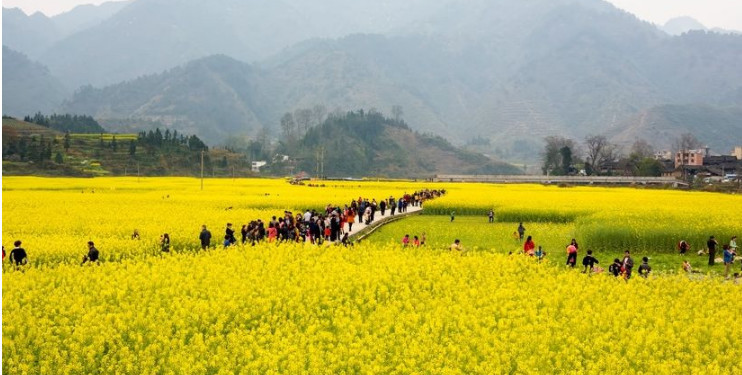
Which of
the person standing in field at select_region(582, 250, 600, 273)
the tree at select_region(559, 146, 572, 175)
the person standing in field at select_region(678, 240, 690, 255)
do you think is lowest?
the person standing in field at select_region(678, 240, 690, 255)

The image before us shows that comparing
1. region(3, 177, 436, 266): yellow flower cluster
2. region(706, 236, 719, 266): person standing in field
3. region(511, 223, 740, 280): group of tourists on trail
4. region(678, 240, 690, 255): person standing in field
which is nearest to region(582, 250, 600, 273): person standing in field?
region(511, 223, 740, 280): group of tourists on trail

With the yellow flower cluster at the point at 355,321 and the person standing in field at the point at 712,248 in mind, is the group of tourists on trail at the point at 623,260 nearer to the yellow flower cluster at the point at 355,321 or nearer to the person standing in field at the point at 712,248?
the person standing in field at the point at 712,248

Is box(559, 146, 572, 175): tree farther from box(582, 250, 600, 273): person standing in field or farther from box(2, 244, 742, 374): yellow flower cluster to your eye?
box(2, 244, 742, 374): yellow flower cluster

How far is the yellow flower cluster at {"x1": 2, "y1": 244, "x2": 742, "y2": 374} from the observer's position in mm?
11797

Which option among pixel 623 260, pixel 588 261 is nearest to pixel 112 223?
pixel 588 261

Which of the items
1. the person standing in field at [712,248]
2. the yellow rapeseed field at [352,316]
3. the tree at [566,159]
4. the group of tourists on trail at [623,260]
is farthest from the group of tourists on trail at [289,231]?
the tree at [566,159]

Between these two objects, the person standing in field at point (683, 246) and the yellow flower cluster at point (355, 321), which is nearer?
the yellow flower cluster at point (355, 321)

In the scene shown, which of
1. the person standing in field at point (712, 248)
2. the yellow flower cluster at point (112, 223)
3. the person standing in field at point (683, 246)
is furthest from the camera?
the person standing in field at point (683, 246)

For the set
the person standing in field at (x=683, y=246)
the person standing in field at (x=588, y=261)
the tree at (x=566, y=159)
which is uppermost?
the tree at (x=566, y=159)

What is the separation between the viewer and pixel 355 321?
14.0 metres

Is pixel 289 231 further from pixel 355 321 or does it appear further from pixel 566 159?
pixel 566 159

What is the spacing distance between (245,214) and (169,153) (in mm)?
111948

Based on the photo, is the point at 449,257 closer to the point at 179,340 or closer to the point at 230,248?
the point at 230,248

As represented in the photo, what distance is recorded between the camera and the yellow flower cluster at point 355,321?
1180 centimetres
